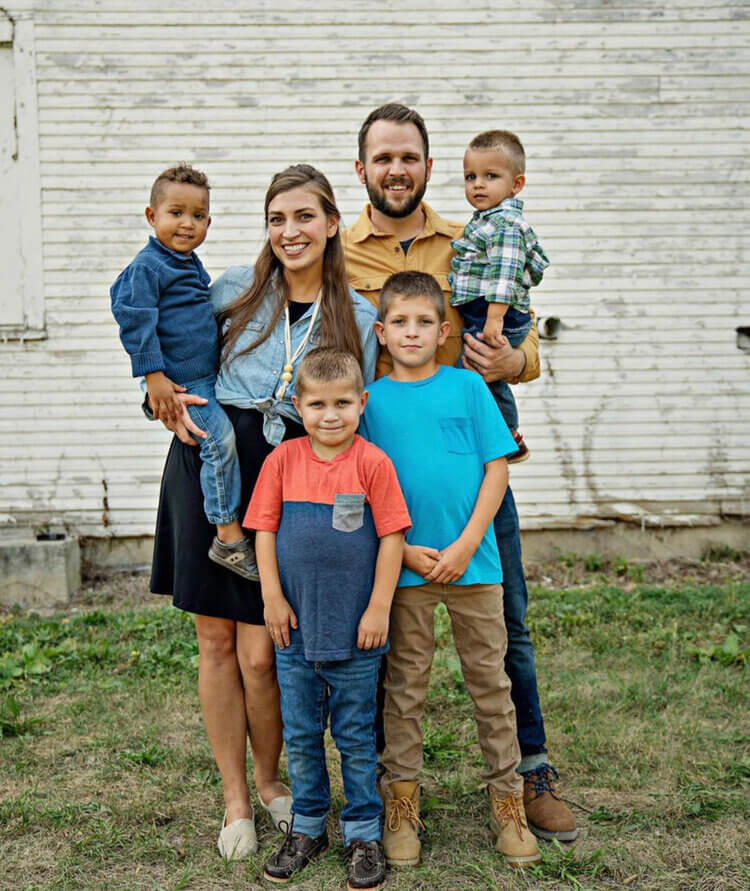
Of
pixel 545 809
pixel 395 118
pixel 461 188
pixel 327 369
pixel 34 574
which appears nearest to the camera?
pixel 327 369

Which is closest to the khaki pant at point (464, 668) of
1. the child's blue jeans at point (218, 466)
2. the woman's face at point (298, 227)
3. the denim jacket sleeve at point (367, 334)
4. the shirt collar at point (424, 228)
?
the child's blue jeans at point (218, 466)

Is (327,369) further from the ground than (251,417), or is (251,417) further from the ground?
(327,369)

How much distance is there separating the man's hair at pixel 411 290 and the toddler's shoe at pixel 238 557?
2.75 feet

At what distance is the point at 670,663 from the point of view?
4.88 meters

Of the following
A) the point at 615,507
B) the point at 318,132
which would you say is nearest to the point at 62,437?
the point at 318,132

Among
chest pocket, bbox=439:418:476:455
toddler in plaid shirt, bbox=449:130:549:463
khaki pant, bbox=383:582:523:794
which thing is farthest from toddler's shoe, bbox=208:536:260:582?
toddler in plaid shirt, bbox=449:130:549:463

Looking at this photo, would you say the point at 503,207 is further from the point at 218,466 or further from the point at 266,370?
the point at 218,466

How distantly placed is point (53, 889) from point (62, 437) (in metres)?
4.57

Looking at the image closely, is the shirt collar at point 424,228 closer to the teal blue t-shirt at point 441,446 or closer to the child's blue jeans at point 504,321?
the child's blue jeans at point 504,321

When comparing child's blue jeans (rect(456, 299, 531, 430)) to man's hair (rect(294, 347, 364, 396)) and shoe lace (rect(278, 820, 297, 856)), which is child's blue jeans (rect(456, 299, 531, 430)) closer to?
man's hair (rect(294, 347, 364, 396))

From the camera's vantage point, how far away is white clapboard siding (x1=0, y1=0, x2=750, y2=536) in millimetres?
6789

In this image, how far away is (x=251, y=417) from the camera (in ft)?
9.64

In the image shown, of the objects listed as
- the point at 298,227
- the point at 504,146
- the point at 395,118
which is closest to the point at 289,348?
the point at 298,227

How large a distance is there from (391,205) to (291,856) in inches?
82.8
